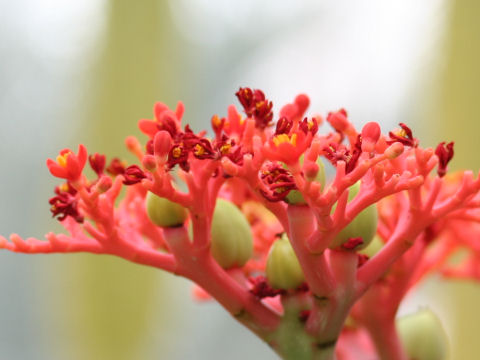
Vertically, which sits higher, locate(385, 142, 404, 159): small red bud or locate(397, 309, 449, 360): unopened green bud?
locate(385, 142, 404, 159): small red bud

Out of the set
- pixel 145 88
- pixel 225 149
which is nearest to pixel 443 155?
pixel 225 149

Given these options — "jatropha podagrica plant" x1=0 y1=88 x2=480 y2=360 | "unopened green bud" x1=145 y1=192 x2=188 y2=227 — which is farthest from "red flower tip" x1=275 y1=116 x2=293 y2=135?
"unopened green bud" x1=145 y1=192 x2=188 y2=227

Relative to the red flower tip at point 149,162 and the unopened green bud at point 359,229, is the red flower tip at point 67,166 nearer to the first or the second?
the red flower tip at point 149,162

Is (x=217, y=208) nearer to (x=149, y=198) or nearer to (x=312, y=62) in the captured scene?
(x=149, y=198)

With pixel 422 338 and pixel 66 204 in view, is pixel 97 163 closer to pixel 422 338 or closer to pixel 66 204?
pixel 66 204

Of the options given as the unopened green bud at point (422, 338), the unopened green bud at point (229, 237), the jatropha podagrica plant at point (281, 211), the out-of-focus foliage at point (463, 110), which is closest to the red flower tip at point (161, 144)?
the jatropha podagrica plant at point (281, 211)

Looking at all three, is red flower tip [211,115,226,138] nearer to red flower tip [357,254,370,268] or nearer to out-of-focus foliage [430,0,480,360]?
red flower tip [357,254,370,268]
